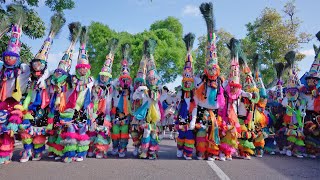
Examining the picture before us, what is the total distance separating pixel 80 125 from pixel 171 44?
20818 millimetres

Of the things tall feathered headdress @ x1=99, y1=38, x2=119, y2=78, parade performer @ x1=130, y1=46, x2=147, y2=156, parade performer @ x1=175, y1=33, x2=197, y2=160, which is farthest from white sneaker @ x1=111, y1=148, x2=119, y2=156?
tall feathered headdress @ x1=99, y1=38, x2=119, y2=78

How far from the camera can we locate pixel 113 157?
7355 mm

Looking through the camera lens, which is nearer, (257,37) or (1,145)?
(1,145)

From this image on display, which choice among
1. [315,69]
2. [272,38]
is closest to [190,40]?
[315,69]

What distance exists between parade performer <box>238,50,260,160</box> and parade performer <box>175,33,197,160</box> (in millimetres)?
1288

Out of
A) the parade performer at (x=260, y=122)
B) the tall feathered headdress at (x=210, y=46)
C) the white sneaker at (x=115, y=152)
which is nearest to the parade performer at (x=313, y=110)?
the parade performer at (x=260, y=122)

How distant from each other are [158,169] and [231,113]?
7.70 feet

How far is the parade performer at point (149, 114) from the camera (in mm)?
7133

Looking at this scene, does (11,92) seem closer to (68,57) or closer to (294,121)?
(68,57)

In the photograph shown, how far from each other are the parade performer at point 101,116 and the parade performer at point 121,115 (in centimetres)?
17

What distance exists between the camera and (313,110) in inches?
320

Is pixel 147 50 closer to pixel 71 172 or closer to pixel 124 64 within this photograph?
pixel 124 64

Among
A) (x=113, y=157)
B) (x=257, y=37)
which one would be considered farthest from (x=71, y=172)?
(x=257, y=37)

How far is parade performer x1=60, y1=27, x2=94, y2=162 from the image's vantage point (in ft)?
21.5
